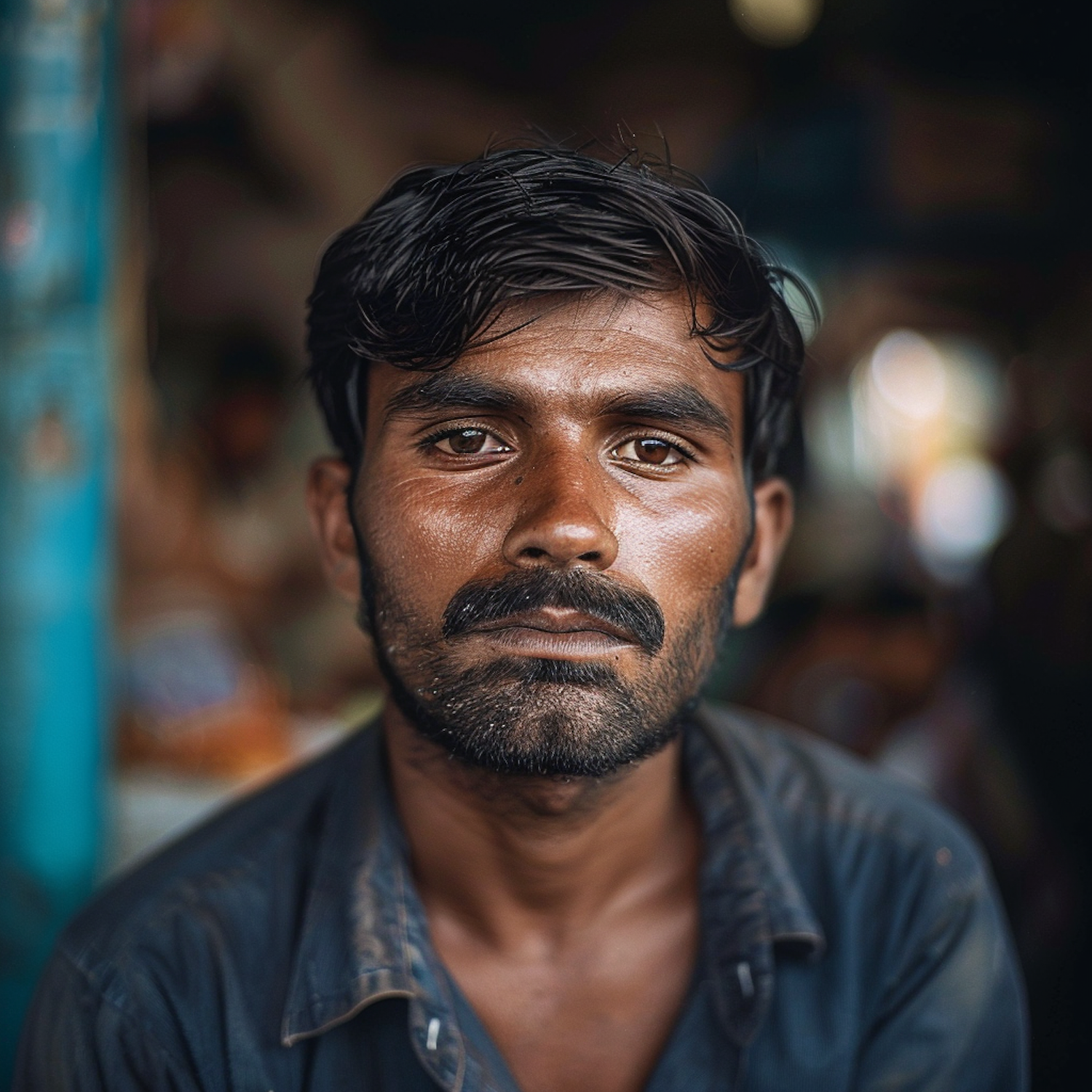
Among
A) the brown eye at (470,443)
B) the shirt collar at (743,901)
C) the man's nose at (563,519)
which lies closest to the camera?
the man's nose at (563,519)

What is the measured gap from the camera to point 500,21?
366cm

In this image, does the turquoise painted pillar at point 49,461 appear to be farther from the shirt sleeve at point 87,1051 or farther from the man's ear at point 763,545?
the man's ear at point 763,545

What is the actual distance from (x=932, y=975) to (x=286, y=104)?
329cm

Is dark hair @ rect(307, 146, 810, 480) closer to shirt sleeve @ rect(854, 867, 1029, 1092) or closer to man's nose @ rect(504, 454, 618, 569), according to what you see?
man's nose @ rect(504, 454, 618, 569)

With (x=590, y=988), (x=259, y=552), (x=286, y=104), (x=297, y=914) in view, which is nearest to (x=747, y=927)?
(x=590, y=988)

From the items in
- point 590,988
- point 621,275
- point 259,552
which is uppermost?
point 621,275

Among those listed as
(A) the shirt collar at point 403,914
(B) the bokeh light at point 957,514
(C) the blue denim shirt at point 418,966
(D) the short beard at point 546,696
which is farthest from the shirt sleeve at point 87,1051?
(B) the bokeh light at point 957,514

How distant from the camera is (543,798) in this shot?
5.09ft

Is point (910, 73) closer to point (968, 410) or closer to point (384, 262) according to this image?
point (968, 410)

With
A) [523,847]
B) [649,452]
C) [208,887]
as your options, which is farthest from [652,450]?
[208,887]

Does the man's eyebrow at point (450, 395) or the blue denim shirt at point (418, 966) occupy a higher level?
the man's eyebrow at point (450, 395)

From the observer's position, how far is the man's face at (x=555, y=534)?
54.1 inches

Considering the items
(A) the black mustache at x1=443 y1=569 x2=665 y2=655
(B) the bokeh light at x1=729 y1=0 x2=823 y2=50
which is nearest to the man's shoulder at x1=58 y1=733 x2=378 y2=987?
(A) the black mustache at x1=443 y1=569 x2=665 y2=655

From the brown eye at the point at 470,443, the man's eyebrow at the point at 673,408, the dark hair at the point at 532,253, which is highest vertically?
the dark hair at the point at 532,253
